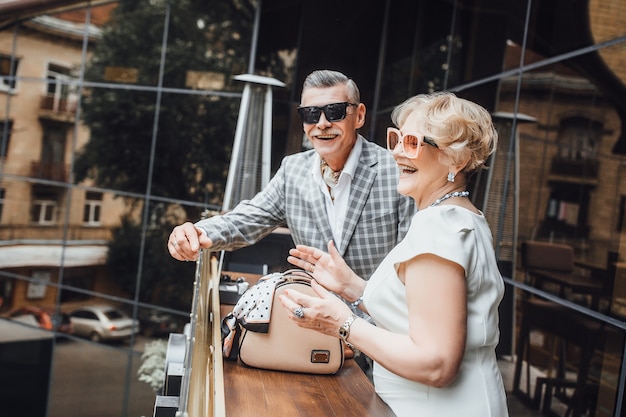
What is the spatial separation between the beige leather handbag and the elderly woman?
0.26 meters

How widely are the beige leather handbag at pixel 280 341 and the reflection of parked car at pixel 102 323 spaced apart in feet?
35.3

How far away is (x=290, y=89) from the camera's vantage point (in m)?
10.2

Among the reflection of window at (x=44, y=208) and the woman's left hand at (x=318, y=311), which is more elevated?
the woman's left hand at (x=318, y=311)

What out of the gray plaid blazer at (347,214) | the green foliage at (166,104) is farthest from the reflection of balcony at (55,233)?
the gray plaid blazer at (347,214)

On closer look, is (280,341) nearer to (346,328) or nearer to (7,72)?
(346,328)

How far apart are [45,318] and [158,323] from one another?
2.60 meters

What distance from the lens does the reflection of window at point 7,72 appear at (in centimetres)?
1333

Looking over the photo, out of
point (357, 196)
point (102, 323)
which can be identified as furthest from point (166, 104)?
point (357, 196)

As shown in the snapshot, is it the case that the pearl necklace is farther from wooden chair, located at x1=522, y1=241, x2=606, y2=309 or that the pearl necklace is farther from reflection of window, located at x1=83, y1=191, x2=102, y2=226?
reflection of window, located at x1=83, y1=191, x2=102, y2=226

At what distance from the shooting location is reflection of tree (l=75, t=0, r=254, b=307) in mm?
11539

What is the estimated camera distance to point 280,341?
6.82ft

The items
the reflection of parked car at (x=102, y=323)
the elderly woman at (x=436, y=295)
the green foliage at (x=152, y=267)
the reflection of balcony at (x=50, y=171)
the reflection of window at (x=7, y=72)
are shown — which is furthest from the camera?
the reflection of window at (x=7, y=72)

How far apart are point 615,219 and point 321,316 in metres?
3.05

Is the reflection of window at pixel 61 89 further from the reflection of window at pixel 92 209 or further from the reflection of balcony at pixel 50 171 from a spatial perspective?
the reflection of window at pixel 92 209
